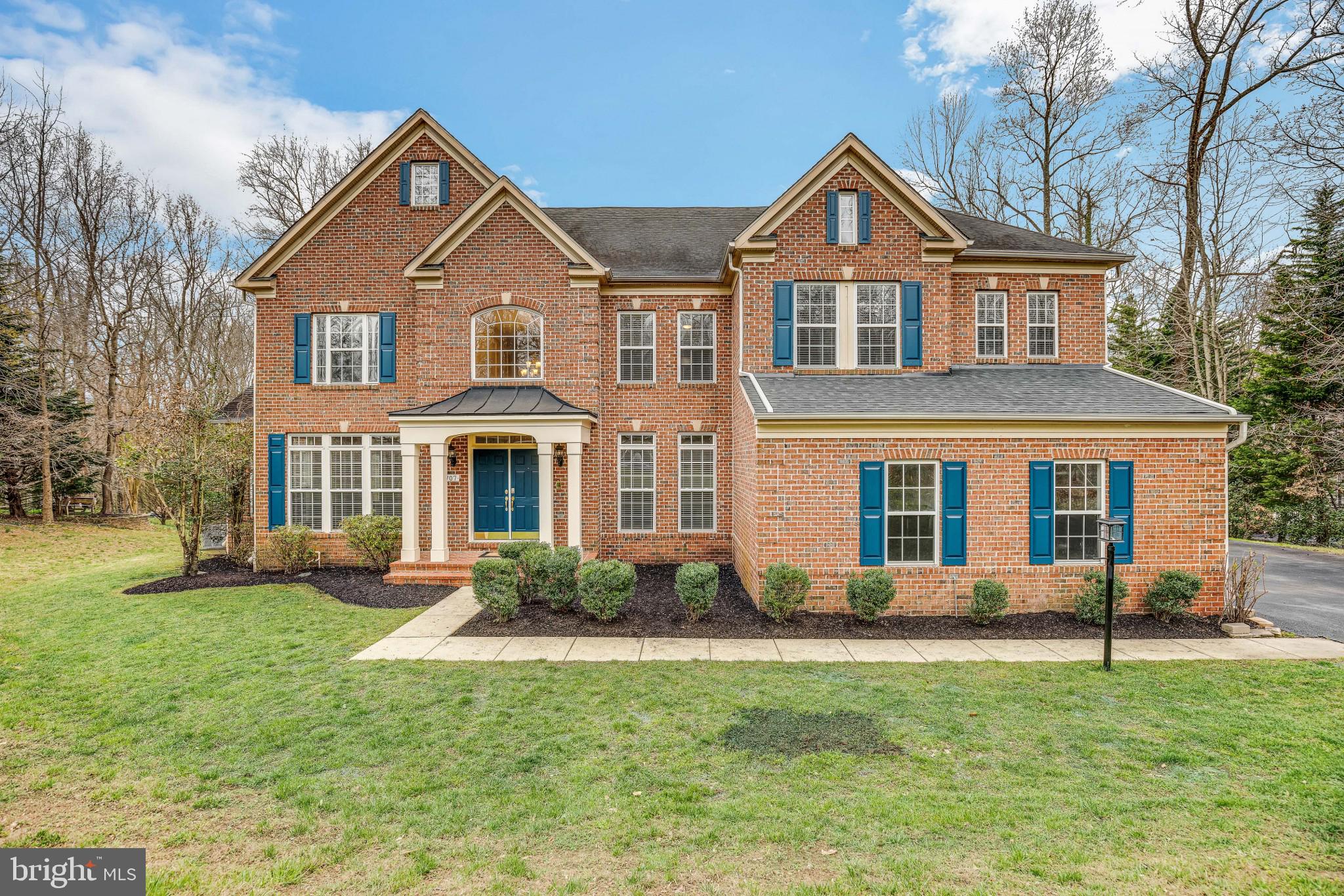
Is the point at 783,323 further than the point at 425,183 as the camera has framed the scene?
No

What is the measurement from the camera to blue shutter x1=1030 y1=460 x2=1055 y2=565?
9.20 meters

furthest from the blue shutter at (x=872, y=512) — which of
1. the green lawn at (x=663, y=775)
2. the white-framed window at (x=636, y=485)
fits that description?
the white-framed window at (x=636, y=485)

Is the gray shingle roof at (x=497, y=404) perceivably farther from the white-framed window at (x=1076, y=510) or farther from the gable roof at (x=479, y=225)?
the white-framed window at (x=1076, y=510)

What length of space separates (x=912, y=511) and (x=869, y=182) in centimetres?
662

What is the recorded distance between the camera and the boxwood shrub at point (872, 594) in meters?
8.60

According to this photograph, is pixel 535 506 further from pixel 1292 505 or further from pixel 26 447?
pixel 1292 505

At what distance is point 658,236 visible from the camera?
47.7ft

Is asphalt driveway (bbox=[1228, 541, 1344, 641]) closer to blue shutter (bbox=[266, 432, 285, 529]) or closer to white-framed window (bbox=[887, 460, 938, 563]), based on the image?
white-framed window (bbox=[887, 460, 938, 563])

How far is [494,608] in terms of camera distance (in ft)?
28.4

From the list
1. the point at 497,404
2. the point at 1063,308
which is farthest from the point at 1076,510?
the point at 497,404

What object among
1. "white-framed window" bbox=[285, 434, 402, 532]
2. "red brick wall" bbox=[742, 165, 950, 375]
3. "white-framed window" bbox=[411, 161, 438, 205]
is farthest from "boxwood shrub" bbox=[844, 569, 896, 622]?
"white-framed window" bbox=[411, 161, 438, 205]

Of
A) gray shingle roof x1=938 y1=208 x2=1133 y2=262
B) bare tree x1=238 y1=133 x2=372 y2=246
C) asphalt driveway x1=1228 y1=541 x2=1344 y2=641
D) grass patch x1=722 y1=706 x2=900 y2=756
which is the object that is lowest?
asphalt driveway x1=1228 y1=541 x2=1344 y2=641

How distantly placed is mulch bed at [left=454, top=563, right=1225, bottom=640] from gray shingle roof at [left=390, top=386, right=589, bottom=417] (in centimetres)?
402

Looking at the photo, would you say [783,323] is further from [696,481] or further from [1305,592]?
[1305,592]
